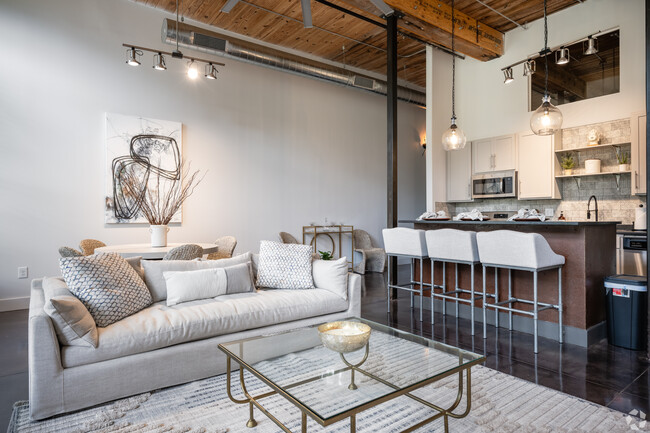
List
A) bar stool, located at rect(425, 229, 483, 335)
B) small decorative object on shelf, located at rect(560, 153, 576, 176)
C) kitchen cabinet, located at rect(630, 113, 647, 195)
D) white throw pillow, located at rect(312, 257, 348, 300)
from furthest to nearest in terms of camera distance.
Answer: small decorative object on shelf, located at rect(560, 153, 576, 176) < kitchen cabinet, located at rect(630, 113, 647, 195) < bar stool, located at rect(425, 229, 483, 335) < white throw pillow, located at rect(312, 257, 348, 300)

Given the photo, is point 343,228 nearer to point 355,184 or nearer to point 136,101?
point 355,184

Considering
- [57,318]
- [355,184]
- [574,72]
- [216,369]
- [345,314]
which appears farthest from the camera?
[355,184]

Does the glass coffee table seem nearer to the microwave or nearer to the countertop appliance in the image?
the countertop appliance

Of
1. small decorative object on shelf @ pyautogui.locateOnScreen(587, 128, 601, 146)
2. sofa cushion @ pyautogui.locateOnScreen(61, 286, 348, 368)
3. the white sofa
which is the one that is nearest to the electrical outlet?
the white sofa

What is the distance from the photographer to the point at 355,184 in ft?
23.5

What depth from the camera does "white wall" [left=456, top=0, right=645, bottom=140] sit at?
179 inches

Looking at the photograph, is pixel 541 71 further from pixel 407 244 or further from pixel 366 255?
pixel 366 255

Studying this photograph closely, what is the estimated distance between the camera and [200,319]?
242 centimetres

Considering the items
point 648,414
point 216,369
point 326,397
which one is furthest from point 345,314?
point 648,414

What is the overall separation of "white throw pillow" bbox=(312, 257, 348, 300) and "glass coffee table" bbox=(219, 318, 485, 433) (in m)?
1.01

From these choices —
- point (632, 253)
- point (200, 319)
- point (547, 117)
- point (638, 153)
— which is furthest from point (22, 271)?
point (638, 153)

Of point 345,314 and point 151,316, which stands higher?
point 151,316

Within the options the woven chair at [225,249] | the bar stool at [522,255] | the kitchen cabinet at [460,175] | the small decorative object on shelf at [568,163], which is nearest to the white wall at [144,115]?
the woven chair at [225,249]

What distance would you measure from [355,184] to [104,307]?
213 inches
